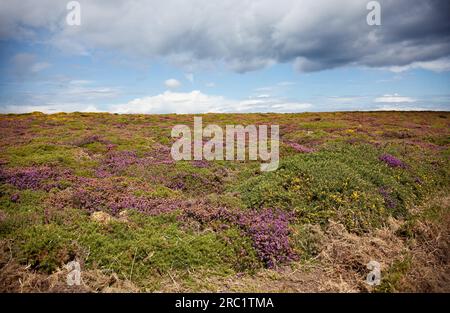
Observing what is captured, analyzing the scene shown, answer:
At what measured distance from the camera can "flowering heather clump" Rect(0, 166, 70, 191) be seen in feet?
46.1

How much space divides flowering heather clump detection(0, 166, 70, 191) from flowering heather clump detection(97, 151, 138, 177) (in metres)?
2.13

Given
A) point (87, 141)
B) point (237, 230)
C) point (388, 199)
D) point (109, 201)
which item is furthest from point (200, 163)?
point (87, 141)

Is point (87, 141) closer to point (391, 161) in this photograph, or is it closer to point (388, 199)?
point (391, 161)

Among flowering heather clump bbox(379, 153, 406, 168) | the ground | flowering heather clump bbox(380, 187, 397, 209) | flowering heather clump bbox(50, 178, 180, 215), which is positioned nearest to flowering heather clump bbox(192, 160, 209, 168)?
the ground

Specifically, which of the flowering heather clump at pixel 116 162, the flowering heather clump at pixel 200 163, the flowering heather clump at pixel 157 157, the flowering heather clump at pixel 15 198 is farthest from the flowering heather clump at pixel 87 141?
the flowering heather clump at pixel 15 198

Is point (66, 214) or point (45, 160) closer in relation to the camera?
point (66, 214)

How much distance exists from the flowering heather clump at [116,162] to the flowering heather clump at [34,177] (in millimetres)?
2131

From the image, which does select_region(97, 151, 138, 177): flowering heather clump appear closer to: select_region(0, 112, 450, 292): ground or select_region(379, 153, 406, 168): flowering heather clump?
select_region(0, 112, 450, 292): ground

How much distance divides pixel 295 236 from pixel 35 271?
719 centimetres

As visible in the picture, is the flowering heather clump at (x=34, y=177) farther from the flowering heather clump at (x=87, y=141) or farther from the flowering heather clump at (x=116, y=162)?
the flowering heather clump at (x=87, y=141)

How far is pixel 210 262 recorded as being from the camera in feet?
27.6

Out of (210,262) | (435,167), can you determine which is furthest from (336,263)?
(435,167)

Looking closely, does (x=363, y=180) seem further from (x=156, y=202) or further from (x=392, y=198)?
(x=156, y=202)

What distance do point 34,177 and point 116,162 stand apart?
18.9ft
